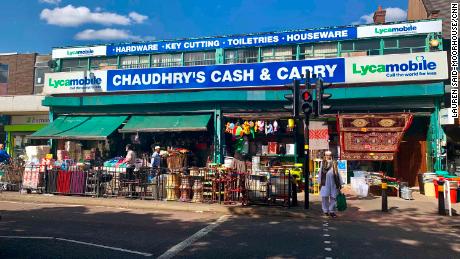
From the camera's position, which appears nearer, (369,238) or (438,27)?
(369,238)

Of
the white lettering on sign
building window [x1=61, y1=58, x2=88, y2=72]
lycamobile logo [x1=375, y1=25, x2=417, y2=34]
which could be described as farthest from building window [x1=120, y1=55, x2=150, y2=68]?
lycamobile logo [x1=375, y1=25, x2=417, y2=34]

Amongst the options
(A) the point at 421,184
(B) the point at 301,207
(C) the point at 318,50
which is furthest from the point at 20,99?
(A) the point at 421,184

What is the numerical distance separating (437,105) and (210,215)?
422 inches

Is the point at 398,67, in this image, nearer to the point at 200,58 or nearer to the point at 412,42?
the point at 412,42

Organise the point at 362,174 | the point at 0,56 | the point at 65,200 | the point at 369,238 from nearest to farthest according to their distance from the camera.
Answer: the point at 369,238 < the point at 65,200 < the point at 362,174 < the point at 0,56

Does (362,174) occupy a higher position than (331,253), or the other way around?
(362,174)

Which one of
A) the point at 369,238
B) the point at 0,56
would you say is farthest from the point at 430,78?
the point at 0,56

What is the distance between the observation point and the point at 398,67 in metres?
16.2

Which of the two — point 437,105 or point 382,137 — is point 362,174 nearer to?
point 382,137

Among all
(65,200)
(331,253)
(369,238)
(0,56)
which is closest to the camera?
(331,253)

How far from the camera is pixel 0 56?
28234 millimetres

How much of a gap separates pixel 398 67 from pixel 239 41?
7123mm

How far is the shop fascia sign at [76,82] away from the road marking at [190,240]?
12306mm

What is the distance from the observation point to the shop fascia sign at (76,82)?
782 inches
